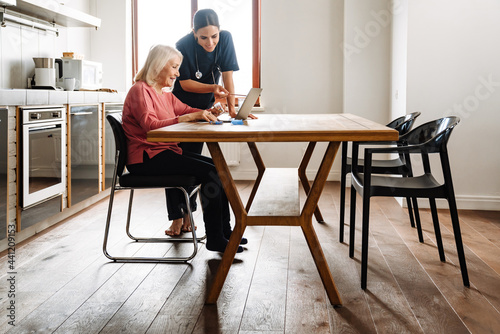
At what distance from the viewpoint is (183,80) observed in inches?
128

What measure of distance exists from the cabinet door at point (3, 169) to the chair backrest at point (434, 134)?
7.14ft

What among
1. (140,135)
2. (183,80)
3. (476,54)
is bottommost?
(140,135)

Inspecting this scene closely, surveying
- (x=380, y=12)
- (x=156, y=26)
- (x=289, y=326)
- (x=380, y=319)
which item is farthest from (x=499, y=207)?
(x=156, y=26)

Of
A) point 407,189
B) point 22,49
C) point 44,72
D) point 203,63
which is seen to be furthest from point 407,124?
point 22,49

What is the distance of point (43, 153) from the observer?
3373mm

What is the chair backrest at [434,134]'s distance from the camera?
96.7 inches

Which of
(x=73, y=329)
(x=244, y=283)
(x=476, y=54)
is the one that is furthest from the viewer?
(x=476, y=54)

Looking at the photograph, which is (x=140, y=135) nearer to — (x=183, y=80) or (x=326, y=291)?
(x=183, y=80)

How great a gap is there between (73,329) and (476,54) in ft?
11.7

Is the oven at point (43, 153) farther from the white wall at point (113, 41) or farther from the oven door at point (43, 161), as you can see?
the white wall at point (113, 41)

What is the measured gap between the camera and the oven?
3143 millimetres

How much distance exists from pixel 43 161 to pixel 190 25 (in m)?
3.11

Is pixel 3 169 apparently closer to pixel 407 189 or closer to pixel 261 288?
pixel 261 288

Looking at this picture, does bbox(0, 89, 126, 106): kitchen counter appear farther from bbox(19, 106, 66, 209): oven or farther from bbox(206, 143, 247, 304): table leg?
bbox(206, 143, 247, 304): table leg
